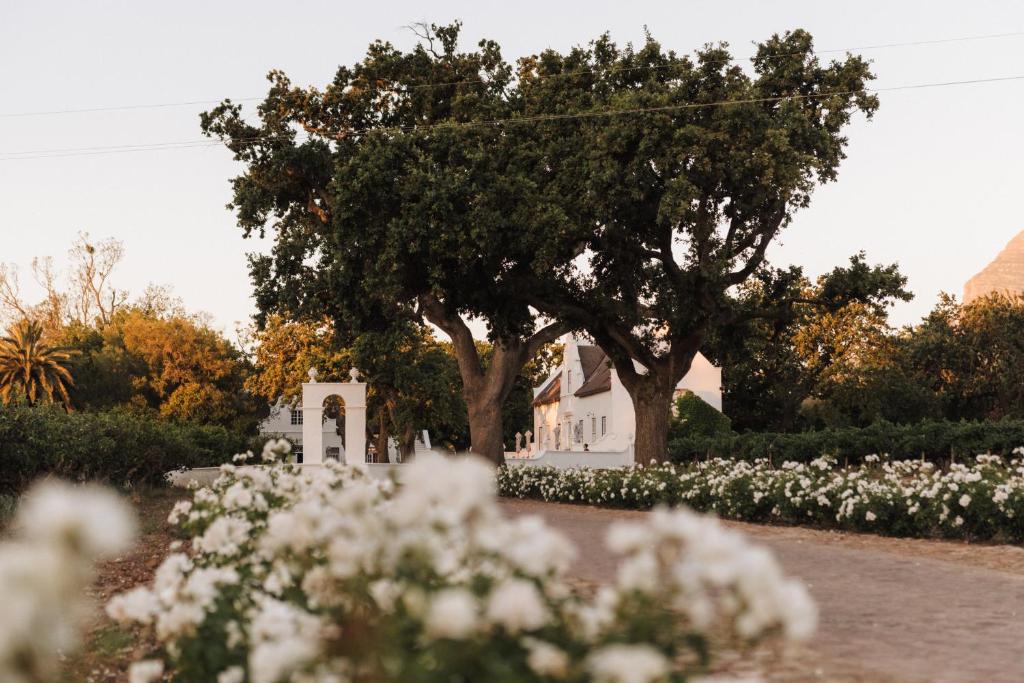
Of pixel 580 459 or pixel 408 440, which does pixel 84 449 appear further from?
pixel 408 440

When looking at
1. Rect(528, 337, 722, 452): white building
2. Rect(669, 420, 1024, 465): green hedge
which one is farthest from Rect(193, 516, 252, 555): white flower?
Rect(528, 337, 722, 452): white building

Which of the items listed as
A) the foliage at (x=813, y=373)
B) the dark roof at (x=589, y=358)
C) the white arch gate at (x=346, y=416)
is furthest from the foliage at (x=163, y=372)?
the foliage at (x=813, y=373)

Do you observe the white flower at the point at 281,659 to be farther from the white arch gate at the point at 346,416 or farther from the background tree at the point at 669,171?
the white arch gate at the point at 346,416

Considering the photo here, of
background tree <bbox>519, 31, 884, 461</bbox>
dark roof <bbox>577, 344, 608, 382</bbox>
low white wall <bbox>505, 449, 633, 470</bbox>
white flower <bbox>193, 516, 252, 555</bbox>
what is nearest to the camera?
white flower <bbox>193, 516, 252, 555</bbox>

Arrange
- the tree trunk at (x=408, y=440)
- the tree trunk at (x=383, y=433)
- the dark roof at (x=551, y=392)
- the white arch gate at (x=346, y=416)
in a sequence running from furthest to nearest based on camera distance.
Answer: the dark roof at (x=551, y=392), the tree trunk at (x=383, y=433), the tree trunk at (x=408, y=440), the white arch gate at (x=346, y=416)

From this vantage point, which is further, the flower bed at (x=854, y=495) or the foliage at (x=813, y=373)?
the foliage at (x=813, y=373)

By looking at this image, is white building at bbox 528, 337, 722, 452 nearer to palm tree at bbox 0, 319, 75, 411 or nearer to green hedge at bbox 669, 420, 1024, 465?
green hedge at bbox 669, 420, 1024, 465

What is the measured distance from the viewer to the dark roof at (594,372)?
182ft

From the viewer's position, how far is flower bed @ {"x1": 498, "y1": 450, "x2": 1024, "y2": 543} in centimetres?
1494

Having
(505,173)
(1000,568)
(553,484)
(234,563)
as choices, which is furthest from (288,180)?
(234,563)

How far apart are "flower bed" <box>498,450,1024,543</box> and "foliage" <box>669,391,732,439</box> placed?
2538 centimetres

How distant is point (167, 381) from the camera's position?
5688 centimetres

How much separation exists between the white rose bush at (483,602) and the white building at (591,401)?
42.2 m

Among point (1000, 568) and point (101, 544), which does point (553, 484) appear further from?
point (101, 544)
